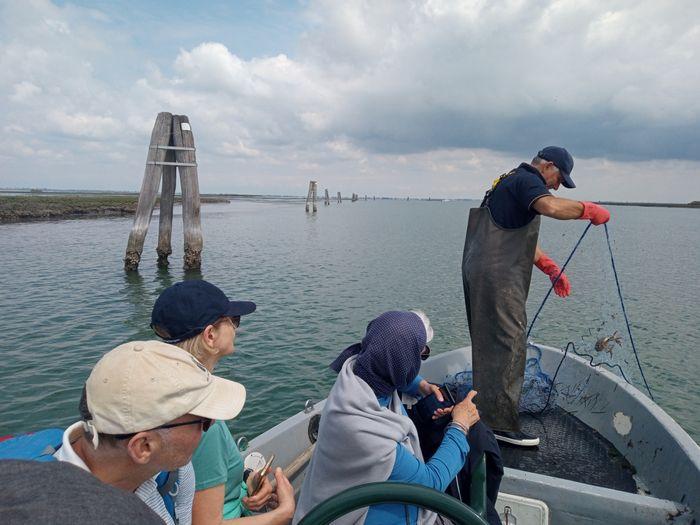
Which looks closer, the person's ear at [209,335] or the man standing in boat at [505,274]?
the person's ear at [209,335]

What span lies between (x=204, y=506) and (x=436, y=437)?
1331 millimetres

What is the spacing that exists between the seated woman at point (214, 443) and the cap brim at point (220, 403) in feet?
1.80

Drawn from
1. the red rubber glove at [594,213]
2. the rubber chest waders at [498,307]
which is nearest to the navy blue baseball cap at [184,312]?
the rubber chest waders at [498,307]

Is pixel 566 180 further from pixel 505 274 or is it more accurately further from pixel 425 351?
pixel 425 351

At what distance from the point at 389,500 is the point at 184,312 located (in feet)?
4.78

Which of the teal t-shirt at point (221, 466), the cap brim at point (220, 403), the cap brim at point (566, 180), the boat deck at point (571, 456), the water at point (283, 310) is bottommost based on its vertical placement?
the water at point (283, 310)

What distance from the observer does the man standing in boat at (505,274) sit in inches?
143

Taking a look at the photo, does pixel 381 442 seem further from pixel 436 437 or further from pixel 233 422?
pixel 233 422

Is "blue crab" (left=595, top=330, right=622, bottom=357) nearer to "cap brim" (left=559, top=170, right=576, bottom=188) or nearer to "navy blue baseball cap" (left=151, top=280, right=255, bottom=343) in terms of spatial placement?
"cap brim" (left=559, top=170, right=576, bottom=188)

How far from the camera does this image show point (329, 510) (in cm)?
153

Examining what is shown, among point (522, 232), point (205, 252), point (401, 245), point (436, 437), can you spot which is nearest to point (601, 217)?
point (522, 232)

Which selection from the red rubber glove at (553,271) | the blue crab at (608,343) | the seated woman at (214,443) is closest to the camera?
the seated woman at (214,443)

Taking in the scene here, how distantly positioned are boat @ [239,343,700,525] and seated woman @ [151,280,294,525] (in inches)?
32.0

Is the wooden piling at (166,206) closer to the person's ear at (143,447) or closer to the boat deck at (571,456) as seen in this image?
the boat deck at (571,456)
